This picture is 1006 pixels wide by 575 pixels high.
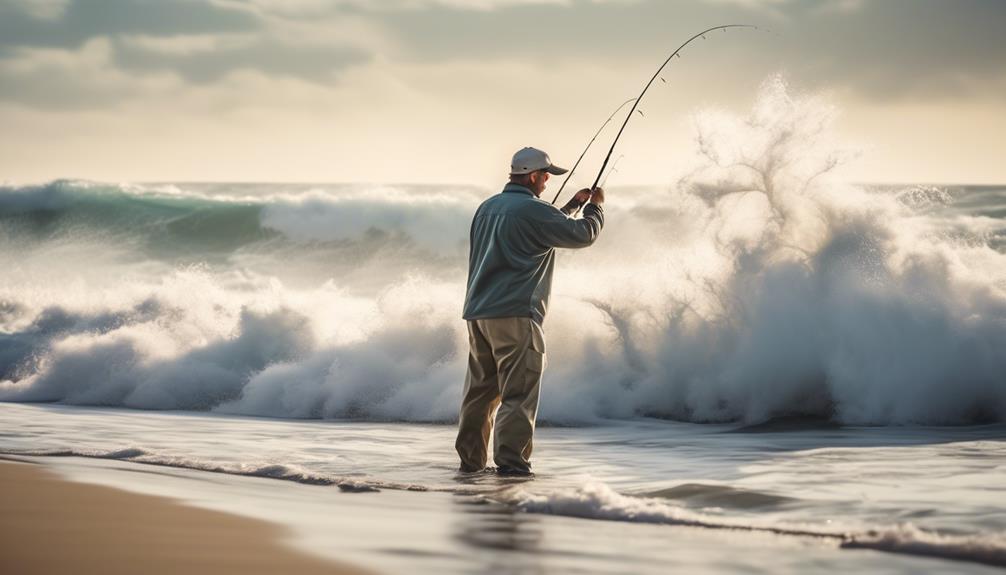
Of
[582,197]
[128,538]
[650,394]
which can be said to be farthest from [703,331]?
[128,538]

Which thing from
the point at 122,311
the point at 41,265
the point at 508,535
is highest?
the point at 41,265

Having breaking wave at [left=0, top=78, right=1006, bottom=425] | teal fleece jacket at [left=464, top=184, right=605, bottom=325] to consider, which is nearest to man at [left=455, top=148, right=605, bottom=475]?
teal fleece jacket at [left=464, top=184, right=605, bottom=325]

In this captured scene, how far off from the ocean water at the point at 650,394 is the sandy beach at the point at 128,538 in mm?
211

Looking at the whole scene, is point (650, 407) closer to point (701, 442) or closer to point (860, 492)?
point (701, 442)

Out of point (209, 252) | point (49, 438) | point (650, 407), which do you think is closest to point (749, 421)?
point (650, 407)

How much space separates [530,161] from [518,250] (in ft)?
1.48

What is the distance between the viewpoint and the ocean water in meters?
4.57

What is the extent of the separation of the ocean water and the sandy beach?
0.21 meters

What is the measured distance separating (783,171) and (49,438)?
5717mm

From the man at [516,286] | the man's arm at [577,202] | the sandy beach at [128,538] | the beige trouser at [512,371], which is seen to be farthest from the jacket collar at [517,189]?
the sandy beach at [128,538]

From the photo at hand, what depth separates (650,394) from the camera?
999cm

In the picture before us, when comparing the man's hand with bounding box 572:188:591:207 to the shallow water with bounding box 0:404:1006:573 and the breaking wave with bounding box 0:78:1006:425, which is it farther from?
the breaking wave with bounding box 0:78:1006:425

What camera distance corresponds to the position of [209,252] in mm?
24469

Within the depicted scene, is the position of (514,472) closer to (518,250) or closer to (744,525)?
(518,250)
